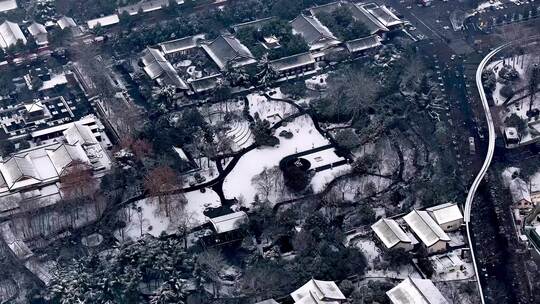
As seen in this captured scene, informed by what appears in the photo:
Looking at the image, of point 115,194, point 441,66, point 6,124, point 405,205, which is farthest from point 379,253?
point 6,124

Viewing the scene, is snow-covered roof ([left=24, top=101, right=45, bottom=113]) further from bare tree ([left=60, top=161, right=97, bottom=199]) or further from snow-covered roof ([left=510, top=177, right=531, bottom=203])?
snow-covered roof ([left=510, top=177, right=531, bottom=203])

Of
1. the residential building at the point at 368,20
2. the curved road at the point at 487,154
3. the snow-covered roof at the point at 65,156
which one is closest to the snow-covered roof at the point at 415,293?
the curved road at the point at 487,154

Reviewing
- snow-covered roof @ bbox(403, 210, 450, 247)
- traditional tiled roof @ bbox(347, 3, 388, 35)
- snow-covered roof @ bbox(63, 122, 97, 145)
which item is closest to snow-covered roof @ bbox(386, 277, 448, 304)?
snow-covered roof @ bbox(403, 210, 450, 247)

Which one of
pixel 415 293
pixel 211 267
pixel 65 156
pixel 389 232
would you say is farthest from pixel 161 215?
pixel 415 293

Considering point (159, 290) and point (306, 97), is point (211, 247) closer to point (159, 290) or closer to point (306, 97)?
point (159, 290)

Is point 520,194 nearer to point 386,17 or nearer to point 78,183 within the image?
point 386,17

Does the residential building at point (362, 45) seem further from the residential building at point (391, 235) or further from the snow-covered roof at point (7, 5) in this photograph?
the snow-covered roof at point (7, 5)
